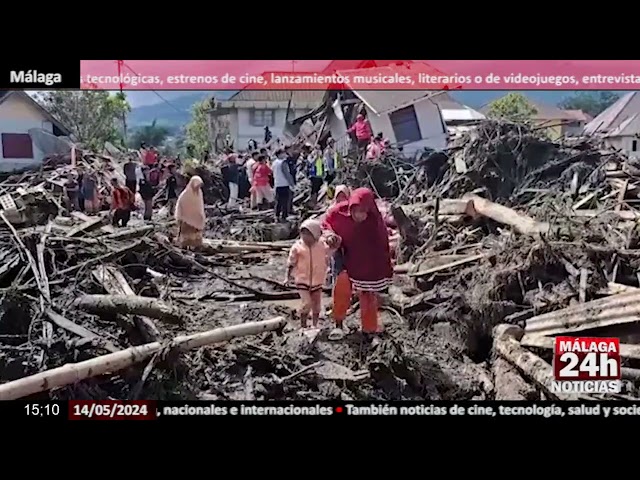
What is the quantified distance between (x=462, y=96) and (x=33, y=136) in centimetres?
181

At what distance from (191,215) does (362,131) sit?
818mm

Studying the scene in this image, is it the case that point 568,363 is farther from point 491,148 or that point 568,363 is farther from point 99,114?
point 99,114

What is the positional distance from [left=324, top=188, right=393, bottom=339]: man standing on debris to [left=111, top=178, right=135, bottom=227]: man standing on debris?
33.6 inches

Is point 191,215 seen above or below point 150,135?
below

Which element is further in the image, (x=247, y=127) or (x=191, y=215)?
(x=191, y=215)

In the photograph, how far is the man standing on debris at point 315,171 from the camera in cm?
341

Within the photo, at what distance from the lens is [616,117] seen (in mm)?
3252

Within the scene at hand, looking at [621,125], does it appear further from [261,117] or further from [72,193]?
[72,193]
